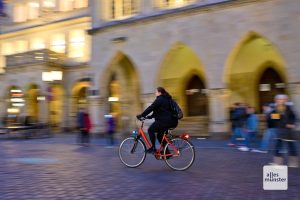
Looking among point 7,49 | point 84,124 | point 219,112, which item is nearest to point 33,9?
point 7,49

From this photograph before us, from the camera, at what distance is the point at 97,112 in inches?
1027

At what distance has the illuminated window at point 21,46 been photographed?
36656 mm

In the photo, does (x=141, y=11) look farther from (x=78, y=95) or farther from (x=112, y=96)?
(x=78, y=95)

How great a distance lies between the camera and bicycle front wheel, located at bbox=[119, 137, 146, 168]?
10.3 m

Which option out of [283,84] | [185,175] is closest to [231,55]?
[283,84]

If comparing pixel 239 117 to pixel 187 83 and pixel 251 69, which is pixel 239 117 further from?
pixel 187 83

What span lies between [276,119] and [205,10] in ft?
40.7

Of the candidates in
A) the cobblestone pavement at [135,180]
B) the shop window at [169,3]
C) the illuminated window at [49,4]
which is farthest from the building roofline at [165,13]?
the cobblestone pavement at [135,180]

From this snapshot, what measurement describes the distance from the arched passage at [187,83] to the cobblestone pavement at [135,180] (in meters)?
15.5

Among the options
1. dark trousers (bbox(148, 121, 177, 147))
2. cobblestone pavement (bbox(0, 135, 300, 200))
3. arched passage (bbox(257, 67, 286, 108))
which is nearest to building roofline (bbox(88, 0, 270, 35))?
arched passage (bbox(257, 67, 286, 108))

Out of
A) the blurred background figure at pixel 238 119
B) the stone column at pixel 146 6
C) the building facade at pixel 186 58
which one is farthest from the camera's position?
the stone column at pixel 146 6

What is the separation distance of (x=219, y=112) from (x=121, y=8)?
931 centimetres

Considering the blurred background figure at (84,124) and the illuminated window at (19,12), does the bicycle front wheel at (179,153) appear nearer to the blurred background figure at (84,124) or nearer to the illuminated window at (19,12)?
the blurred background figure at (84,124)

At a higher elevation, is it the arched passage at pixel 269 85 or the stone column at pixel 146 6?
the stone column at pixel 146 6
